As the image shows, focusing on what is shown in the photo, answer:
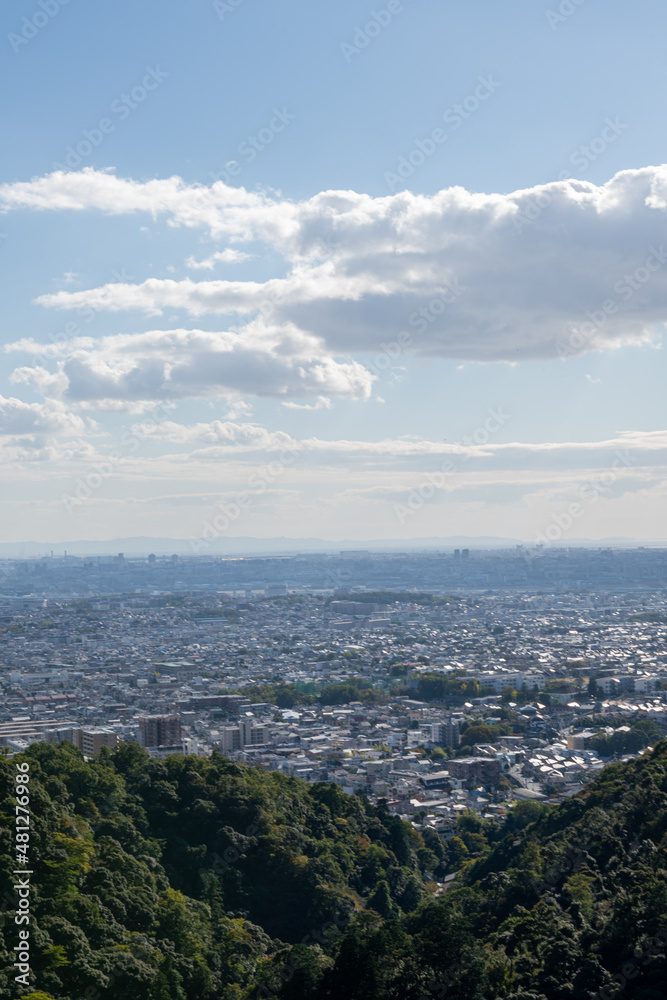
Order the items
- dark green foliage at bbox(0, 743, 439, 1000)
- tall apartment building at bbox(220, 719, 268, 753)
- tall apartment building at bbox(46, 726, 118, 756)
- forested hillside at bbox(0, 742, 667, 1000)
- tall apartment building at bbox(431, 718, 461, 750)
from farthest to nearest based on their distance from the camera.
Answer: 1. tall apartment building at bbox(431, 718, 461, 750)
2. tall apartment building at bbox(220, 719, 268, 753)
3. tall apartment building at bbox(46, 726, 118, 756)
4. dark green foliage at bbox(0, 743, 439, 1000)
5. forested hillside at bbox(0, 742, 667, 1000)

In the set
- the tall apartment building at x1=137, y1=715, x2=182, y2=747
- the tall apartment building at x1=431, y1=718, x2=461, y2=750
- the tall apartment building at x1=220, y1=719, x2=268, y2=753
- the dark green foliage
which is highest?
the dark green foliage

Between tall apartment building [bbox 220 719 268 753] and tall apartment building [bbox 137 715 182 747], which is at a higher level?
tall apartment building [bbox 137 715 182 747]

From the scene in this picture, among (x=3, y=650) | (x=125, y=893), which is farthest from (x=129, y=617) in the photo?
(x=125, y=893)

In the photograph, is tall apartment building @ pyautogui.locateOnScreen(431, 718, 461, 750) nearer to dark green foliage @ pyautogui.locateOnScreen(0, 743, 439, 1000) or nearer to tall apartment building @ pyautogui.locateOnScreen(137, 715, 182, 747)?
tall apartment building @ pyautogui.locateOnScreen(137, 715, 182, 747)

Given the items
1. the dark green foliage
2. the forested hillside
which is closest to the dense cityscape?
the dark green foliage

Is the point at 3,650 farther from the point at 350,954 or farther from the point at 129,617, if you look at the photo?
the point at 350,954

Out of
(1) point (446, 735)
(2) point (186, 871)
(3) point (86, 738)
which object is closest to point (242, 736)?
(3) point (86, 738)

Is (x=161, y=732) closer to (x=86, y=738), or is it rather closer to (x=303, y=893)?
(x=86, y=738)
